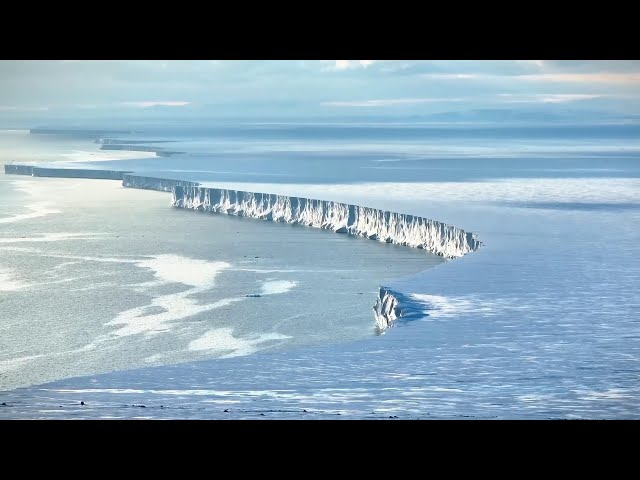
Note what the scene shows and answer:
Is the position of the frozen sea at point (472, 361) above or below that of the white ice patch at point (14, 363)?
above

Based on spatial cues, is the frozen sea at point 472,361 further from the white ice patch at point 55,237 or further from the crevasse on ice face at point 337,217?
the white ice patch at point 55,237

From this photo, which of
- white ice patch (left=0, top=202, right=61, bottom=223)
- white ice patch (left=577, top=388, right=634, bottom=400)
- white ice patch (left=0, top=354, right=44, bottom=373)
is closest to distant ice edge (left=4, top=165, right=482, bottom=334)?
white ice patch (left=577, top=388, right=634, bottom=400)

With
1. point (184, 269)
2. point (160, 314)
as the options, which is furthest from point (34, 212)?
point (160, 314)

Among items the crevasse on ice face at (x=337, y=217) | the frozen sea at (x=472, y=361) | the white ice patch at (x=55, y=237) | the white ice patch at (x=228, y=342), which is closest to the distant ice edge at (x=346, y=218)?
the crevasse on ice face at (x=337, y=217)

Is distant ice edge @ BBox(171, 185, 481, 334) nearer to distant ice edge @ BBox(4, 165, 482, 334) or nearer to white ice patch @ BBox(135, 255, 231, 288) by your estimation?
distant ice edge @ BBox(4, 165, 482, 334)
